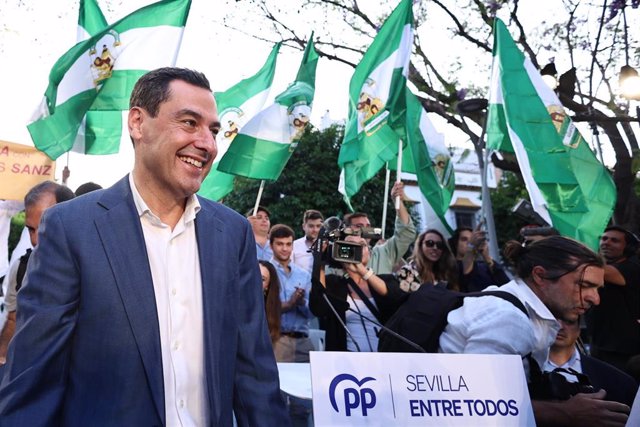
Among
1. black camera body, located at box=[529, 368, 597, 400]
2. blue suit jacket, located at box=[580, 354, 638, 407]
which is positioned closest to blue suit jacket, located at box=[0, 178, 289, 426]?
black camera body, located at box=[529, 368, 597, 400]

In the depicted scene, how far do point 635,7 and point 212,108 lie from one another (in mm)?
10787

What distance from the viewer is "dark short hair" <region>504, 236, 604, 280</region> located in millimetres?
3326

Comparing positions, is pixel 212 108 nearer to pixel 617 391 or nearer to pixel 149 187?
pixel 149 187

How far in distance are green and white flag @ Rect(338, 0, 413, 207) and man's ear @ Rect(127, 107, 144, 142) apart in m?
5.58

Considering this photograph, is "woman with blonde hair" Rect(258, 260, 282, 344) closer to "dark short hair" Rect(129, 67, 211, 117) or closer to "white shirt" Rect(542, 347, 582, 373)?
"white shirt" Rect(542, 347, 582, 373)

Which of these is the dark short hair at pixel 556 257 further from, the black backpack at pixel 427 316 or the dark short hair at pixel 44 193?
the dark short hair at pixel 44 193

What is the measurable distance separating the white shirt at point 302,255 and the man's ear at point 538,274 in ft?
14.1

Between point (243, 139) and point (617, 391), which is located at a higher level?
point (243, 139)

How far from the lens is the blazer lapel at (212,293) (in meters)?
1.96

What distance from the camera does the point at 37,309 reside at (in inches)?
72.0

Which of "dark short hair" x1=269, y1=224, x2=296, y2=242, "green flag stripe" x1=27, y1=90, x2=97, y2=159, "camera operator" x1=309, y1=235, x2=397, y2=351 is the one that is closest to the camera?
"camera operator" x1=309, y1=235, x2=397, y2=351

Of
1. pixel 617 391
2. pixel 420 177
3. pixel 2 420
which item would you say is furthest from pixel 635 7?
pixel 2 420

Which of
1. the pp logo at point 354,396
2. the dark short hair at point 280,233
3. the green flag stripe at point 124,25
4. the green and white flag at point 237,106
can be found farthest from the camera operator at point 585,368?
the green flag stripe at point 124,25

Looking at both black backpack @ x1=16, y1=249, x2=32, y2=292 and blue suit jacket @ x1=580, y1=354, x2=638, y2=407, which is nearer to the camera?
blue suit jacket @ x1=580, y1=354, x2=638, y2=407
